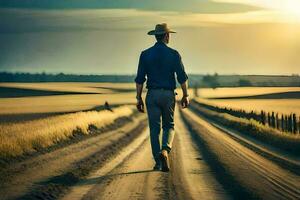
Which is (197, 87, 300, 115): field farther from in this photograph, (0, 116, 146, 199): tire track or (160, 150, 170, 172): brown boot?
(160, 150, 170, 172): brown boot

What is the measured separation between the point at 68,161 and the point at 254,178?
4.59m

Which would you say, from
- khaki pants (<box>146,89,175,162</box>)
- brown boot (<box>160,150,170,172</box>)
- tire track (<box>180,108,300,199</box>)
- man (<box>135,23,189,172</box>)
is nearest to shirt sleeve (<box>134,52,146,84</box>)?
man (<box>135,23,189,172</box>)

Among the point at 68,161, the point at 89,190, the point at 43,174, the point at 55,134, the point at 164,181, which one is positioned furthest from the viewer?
the point at 55,134

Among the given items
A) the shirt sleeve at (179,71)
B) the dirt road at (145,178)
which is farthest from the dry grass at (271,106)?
the shirt sleeve at (179,71)

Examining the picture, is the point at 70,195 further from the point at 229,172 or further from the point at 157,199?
the point at 229,172

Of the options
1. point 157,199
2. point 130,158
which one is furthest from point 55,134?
point 157,199

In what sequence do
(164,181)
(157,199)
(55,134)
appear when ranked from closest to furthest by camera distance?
1. (157,199)
2. (164,181)
3. (55,134)

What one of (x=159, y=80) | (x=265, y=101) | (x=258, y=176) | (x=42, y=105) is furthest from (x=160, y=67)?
(x=265, y=101)

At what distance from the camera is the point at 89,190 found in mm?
9734

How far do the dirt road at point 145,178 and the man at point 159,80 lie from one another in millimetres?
698

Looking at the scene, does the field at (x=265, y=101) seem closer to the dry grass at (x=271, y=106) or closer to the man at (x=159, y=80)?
the dry grass at (x=271, y=106)

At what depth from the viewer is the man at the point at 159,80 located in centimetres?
1227

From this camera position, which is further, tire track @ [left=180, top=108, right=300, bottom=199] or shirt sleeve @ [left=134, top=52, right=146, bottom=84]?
shirt sleeve @ [left=134, top=52, right=146, bottom=84]

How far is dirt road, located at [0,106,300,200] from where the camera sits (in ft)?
30.7
